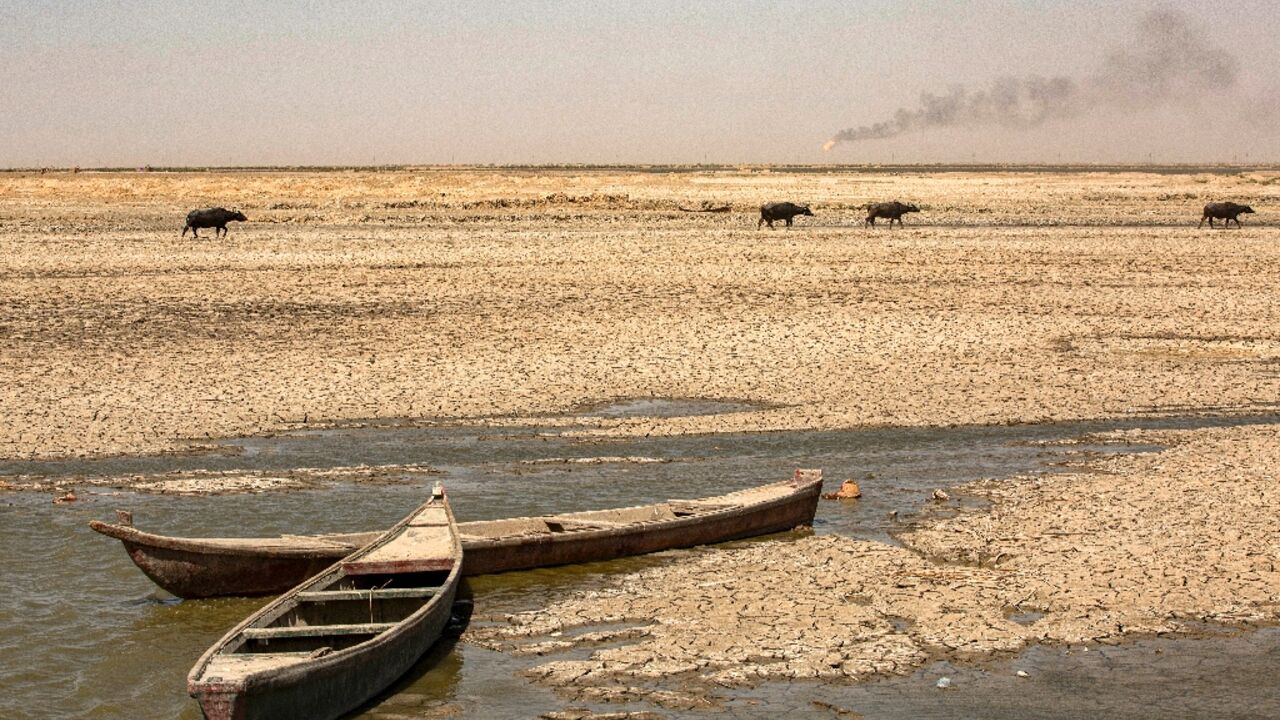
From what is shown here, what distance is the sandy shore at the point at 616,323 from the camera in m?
20.5

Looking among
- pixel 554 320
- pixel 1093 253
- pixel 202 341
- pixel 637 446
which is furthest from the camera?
pixel 1093 253

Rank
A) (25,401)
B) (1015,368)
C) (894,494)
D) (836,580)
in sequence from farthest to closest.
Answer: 1. (1015,368)
2. (25,401)
3. (894,494)
4. (836,580)

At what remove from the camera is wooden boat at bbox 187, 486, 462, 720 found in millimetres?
8859

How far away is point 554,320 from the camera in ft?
90.2

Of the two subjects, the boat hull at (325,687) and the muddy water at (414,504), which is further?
the muddy water at (414,504)

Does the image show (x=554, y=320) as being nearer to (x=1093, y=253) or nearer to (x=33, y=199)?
(x=1093, y=253)

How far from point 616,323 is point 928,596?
1545 centimetres

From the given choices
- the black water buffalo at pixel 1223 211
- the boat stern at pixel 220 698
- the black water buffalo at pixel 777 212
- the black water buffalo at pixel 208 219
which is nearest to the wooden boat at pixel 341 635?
the boat stern at pixel 220 698

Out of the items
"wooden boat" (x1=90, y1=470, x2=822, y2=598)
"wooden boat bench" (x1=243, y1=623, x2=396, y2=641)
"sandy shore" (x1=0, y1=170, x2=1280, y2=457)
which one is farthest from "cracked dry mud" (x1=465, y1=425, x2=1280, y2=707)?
"sandy shore" (x1=0, y1=170, x2=1280, y2=457)

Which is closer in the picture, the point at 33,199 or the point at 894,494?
the point at 894,494

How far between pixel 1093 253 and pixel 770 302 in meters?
13.9

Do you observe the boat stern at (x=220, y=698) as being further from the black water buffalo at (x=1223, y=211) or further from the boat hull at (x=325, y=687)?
the black water buffalo at (x=1223, y=211)

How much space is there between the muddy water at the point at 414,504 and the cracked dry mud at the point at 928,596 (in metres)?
0.43

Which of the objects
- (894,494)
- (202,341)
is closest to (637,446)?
(894,494)
